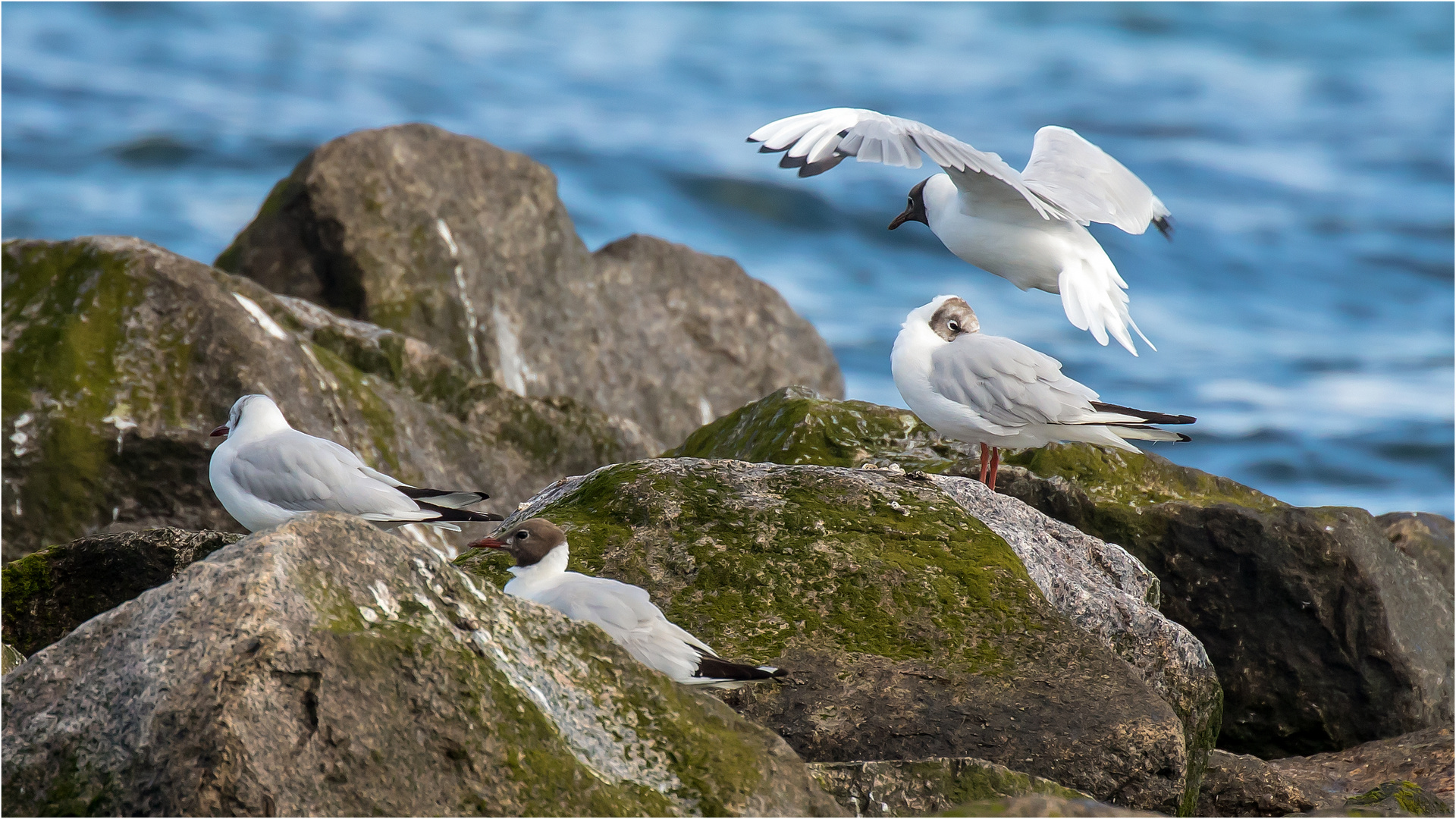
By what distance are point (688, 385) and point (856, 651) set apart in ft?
28.7

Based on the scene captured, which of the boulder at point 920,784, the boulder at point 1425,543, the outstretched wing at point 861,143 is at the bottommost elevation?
the boulder at point 920,784

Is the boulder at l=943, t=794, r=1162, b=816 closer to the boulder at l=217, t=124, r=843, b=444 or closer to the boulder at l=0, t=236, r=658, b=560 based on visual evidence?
the boulder at l=0, t=236, r=658, b=560

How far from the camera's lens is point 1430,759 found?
6.93m

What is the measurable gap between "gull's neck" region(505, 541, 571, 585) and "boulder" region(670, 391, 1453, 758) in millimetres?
2757

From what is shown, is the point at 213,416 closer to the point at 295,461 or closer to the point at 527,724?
the point at 295,461

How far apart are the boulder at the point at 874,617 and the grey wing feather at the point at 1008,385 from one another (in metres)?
0.98

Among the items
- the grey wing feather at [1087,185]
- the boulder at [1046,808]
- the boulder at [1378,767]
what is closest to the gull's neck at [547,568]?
the boulder at [1046,808]

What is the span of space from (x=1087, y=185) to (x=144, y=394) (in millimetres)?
5933

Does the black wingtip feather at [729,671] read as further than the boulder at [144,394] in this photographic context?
No

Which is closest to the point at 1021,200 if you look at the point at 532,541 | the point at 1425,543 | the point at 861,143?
the point at 861,143

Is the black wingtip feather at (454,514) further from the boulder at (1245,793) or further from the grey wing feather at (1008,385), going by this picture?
the boulder at (1245,793)

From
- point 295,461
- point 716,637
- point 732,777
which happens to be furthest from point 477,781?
point 295,461

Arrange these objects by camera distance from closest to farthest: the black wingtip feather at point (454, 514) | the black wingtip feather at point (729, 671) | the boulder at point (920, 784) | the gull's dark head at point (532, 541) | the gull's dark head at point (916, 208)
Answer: the boulder at point (920, 784) → the black wingtip feather at point (729, 671) → the gull's dark head at point (532, 541) → the black wingtip feather at point (454, 514) → the gull's dark head at point (916, 208)

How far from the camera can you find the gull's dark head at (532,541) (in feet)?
17.8
